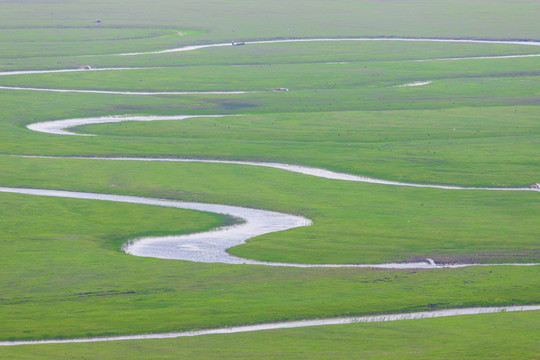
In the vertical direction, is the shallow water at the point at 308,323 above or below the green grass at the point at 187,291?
below

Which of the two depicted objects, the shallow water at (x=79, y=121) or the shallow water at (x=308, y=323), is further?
the shallow water at (x=79, y=121)

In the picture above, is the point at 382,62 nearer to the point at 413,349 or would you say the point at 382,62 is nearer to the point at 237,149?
the point at 237,149

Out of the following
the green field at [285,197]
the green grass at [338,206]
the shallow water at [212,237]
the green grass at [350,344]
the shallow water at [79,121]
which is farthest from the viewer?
the shallow water at [79,121]

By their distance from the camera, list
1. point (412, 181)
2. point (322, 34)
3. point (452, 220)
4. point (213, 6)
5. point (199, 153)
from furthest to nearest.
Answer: point (213, 6), point (322, 34), point (199, 153), point (412, 181), point (452, 220)

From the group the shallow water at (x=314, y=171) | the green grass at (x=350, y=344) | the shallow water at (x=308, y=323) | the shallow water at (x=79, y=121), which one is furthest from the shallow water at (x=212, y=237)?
the shallow water at (x=79, y=121)

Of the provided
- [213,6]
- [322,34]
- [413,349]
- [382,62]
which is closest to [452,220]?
[413,349]

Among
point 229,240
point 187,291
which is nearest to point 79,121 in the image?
point 229,240

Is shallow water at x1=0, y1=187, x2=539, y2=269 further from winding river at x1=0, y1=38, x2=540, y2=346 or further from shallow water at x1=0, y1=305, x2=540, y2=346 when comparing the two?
shallow water at x1=0, y1=305, x2=540, y2=346

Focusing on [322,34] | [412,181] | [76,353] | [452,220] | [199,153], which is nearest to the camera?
[76,353]

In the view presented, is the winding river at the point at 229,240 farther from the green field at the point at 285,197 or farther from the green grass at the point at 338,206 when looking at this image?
the green grass at the point at 338,206
